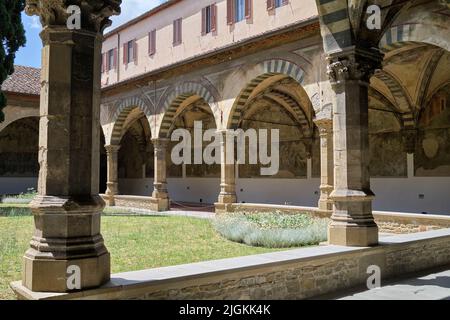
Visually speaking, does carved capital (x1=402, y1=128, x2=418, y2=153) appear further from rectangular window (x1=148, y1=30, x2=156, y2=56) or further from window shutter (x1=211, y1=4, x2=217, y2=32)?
rectangular window (x1=148, y1=30, x2=156, y2=56)

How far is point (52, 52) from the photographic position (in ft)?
12.1

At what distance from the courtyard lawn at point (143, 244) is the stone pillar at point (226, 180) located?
1804 mm

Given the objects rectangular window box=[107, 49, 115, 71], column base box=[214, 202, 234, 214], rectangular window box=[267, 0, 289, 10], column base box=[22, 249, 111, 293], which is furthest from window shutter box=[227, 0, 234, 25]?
column base box=[22, 249, 111, 293]

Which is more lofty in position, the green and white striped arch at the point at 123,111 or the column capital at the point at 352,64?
the green and white striped arch at the point at 123,111

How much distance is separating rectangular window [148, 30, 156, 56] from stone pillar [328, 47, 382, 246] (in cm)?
1618

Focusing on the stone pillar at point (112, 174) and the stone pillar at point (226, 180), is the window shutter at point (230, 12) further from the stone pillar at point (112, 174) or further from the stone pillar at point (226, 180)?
the stone pillar at point (112, 174)

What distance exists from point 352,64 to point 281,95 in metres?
11.7

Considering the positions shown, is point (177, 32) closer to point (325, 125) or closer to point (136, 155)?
point (136, 155)

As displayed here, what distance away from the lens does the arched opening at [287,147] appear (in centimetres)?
1775

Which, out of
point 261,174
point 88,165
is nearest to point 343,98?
point 88,165

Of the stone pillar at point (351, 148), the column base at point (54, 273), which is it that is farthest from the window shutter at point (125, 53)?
the column base at point (54, 273)

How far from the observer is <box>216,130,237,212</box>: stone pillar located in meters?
14.5

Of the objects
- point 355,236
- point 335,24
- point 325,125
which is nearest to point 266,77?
point 325,125

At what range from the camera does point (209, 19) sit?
1828 centimetres
